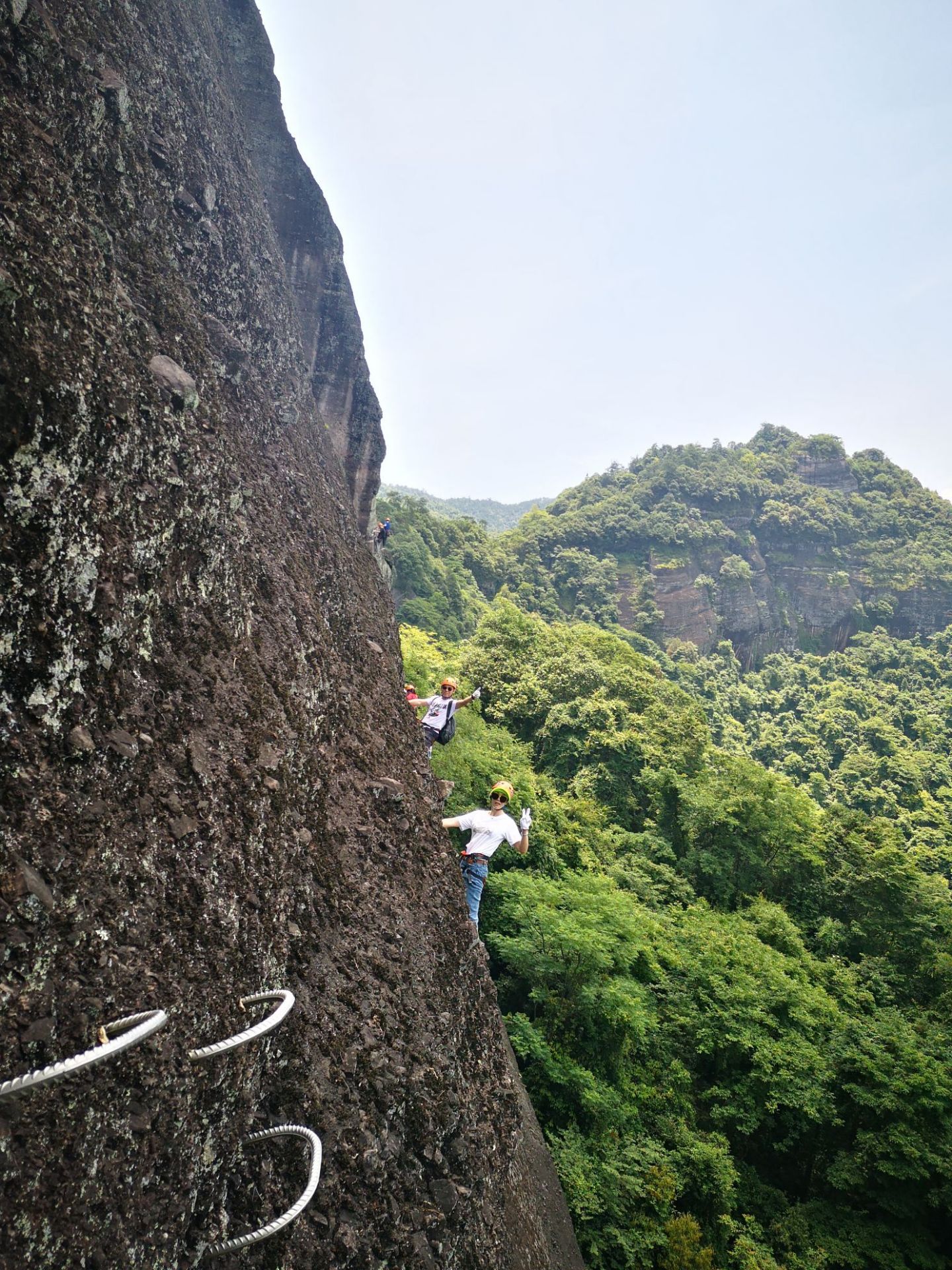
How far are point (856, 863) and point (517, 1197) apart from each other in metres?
24.4

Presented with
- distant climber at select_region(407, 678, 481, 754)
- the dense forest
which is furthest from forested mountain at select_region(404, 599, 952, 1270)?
distant climber at select_region(407, 678, 481, 754)

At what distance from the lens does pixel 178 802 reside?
3162 millimetres

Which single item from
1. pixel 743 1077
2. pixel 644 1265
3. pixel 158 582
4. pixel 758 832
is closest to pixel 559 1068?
pixel 644 1265

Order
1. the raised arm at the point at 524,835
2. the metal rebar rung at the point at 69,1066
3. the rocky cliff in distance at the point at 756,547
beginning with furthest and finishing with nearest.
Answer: the rocky cliff in distance at the point at 756,547 < the raised arm at the point at 524,835 < the metal rebar rung at the point at 69,1066

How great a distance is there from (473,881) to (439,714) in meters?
2.76

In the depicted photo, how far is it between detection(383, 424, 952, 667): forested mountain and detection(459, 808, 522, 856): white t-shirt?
52876mm

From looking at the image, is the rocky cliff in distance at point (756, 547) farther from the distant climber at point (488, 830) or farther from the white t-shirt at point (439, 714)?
the distant climber at point (488, 830)

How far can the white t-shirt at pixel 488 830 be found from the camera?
7164 millimetres

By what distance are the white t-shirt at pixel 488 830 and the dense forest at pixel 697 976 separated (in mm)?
4898

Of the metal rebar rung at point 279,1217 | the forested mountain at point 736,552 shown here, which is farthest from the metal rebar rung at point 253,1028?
the forested mountain at point 736,552

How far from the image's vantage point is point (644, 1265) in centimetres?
945

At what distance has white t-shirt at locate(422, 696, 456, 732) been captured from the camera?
31.1 feet

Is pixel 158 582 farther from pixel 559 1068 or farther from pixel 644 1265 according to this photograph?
pixel 644 1265

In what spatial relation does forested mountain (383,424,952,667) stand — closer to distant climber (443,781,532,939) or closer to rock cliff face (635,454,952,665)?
rock cliff face (635,454,952,665)
